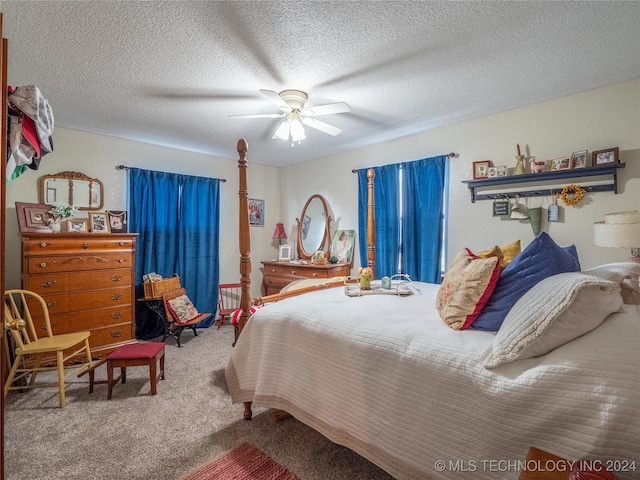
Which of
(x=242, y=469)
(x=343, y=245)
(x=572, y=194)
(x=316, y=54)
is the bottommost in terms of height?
(x=242, y=469)

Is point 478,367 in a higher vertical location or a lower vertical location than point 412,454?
higher

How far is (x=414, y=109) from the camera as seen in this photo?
2.93 m

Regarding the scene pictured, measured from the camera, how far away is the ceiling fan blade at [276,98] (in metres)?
2.15

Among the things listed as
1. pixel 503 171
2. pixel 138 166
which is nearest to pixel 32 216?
pixel 138 166

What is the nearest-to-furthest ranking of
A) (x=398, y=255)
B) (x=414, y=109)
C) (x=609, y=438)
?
(x=609, y=438) → (x=414, y=109) → (x=398, y=255)

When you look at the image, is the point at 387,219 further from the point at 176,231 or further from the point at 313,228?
the point at 176,231

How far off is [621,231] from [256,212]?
4.27 m

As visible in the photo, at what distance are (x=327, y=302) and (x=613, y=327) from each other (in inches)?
54.0

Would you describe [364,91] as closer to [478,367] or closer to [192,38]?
[192,38]

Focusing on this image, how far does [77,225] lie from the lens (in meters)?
3.27

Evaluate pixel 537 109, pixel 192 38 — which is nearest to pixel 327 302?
pixel 192 38

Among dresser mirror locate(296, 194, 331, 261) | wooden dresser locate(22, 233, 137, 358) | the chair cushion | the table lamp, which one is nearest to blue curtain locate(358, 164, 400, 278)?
dresser mirror locate(296, 194, 331, 261)

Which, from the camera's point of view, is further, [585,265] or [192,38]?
[585,265]

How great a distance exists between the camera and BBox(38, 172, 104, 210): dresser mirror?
326 cm
